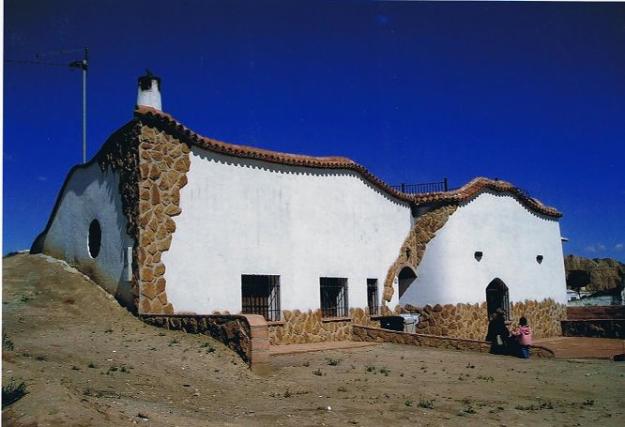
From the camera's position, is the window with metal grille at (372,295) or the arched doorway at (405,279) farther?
the arched doorway at (405,279)

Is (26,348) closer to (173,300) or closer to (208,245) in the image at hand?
(173,300)

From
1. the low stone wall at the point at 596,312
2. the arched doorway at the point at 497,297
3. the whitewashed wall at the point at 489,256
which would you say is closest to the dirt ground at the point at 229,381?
the whitewashed wall at the point at 489,256

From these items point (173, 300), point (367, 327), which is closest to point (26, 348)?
point (173, 300)

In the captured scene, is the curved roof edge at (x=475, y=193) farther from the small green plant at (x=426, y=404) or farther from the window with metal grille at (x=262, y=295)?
the small green plant at (x=426, y=404)

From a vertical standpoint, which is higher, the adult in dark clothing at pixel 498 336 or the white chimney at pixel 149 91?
the white chimney at pixel 149 91

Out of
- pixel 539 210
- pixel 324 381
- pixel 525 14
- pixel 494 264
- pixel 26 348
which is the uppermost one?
pixel 525 14

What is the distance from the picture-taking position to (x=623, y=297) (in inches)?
1268

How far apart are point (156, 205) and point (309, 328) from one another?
5.20m

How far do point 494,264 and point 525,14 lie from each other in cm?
1048

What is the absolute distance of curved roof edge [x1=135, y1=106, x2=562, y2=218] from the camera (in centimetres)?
1284

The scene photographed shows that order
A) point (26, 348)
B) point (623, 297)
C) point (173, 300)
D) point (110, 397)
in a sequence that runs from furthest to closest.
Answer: point (623, 297), point (173, 300), point (26, 348), point (110, 397)

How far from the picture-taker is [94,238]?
1392 cm

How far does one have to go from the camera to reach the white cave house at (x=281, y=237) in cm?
1262

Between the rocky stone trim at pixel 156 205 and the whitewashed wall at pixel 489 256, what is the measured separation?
347 inches
